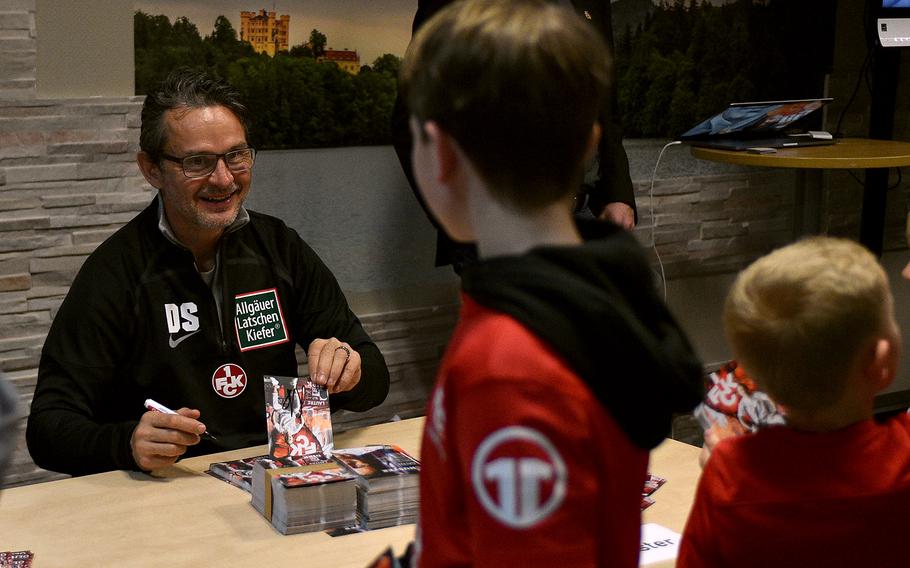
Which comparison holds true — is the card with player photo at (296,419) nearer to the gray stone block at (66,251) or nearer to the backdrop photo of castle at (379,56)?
the gray stone block at (66,251)

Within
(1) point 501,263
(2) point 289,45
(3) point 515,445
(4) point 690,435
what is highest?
(2) point 289,45

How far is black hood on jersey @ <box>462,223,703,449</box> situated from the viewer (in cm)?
85

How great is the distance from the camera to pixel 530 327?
2.78 ft

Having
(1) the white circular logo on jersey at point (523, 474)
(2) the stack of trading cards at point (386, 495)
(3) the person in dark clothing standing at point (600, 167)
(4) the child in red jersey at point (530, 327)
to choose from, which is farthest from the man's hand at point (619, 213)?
(1) the white circular logo on jersey at point (523, 474)

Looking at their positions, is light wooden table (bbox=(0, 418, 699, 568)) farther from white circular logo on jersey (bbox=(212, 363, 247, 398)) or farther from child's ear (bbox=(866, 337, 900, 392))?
child's ear (bbox=(866, 337, 900, 392))

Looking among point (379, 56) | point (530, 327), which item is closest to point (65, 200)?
point (379, 56)

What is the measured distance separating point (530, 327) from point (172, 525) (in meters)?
1.00

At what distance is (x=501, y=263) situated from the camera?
89 cm

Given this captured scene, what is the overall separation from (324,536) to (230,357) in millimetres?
797

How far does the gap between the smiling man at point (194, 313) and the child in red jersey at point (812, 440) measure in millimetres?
1090

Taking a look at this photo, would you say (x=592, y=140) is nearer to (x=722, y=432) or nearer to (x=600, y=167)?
(x=722, y=432)

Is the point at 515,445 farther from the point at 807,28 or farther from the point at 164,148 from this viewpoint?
the point at 807,28

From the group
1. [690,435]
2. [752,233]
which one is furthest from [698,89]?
[690,435]

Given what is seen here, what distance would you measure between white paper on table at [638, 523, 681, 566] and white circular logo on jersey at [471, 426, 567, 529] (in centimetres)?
74
